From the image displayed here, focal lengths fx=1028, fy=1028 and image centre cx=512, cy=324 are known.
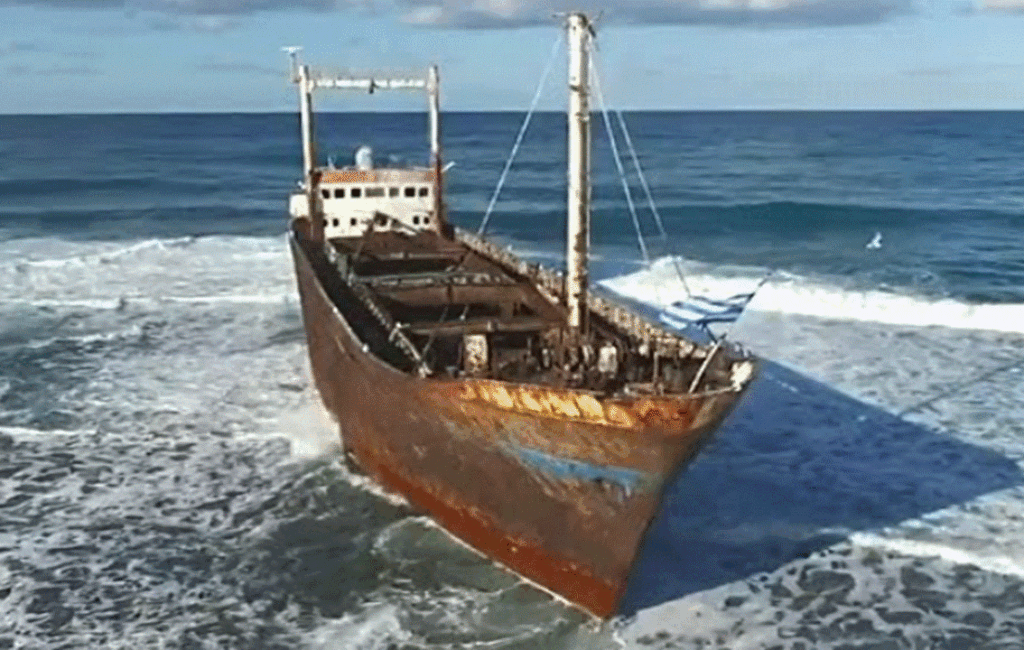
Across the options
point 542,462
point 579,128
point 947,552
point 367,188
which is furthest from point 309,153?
point 947,552

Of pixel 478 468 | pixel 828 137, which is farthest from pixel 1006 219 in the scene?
pixel 828 137

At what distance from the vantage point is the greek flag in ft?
45.6

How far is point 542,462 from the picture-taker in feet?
49.6

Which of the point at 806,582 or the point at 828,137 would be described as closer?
the point at 806,582

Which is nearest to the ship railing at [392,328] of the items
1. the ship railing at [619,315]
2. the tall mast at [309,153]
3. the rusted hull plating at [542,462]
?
the rusted hull plating at [542,462]

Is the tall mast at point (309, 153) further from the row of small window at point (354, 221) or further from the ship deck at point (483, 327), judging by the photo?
the ship deck at point (483, 327)

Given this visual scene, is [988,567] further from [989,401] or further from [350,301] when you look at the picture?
[350,301]

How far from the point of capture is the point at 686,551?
18078 millimetres

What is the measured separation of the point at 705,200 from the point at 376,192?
40.4 m

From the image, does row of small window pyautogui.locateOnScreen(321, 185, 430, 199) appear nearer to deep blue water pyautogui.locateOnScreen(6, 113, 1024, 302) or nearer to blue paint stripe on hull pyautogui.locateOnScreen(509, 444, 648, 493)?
blue paint stripe on hull pyautogui.locateOnScreen(509, 444, 648, 493)

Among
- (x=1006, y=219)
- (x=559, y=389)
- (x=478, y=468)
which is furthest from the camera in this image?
(x=1006, y=219)

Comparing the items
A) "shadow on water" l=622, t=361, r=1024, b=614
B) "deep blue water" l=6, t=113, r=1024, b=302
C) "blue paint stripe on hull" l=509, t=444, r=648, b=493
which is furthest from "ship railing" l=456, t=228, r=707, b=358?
"deep blue water" l=6, t=113, r=1024, b=302

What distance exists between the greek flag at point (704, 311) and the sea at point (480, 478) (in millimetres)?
461

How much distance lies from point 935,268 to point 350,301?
103 ft
